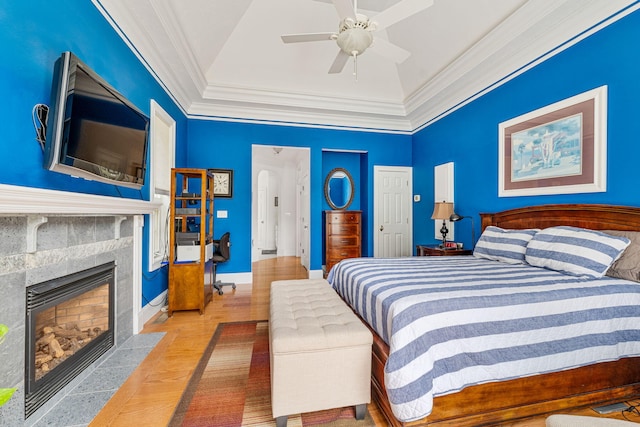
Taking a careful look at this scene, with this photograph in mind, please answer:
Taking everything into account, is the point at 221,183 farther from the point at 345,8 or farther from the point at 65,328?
the point at 345,8

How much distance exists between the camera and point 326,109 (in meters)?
4.34

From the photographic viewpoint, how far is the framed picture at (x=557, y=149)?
2.17 meters

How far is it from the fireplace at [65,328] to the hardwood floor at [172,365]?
337 mm

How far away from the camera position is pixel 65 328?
174cm

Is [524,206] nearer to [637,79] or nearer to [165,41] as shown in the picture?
[637,79]

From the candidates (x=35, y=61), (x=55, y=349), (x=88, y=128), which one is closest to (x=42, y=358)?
(x=55, y=349)

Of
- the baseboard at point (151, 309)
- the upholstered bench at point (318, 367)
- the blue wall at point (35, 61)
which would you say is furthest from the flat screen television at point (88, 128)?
the upholstered bench at point (318, 367)

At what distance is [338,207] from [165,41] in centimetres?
360

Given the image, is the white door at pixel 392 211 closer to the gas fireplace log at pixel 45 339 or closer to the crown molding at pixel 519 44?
the crown molding at pixel 519 44

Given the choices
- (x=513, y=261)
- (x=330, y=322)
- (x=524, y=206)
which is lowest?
(x=330, y=322)

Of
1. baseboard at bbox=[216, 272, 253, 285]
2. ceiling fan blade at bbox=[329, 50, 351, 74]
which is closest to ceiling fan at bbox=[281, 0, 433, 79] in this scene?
ceiling fan blade at bbox=[329, 50, 351, 74]

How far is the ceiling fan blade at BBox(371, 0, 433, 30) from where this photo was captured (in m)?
1.99

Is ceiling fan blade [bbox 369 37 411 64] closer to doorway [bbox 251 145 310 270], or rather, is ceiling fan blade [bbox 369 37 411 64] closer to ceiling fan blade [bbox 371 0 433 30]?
ceiling fan blade [bbox 371 0 433 30]

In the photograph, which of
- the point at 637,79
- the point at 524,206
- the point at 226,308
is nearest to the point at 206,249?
the point at 226,308
